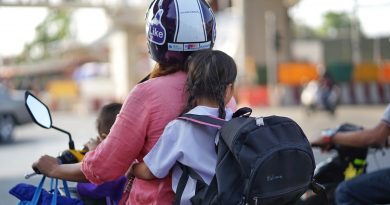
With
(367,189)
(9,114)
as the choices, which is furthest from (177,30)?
(9,114)

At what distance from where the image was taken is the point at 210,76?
2.40 meters

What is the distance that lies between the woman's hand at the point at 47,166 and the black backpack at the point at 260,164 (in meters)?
0.60

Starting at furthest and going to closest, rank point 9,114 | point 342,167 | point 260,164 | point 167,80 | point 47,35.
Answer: point 47,35
point 9,114
point 342,167
point 167,80
point 260,164

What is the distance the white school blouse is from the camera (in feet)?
7.78

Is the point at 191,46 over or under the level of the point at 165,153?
over

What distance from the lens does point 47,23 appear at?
9375 centimetres

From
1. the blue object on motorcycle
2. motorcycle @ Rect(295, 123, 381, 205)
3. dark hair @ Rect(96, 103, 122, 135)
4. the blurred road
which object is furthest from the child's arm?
the blurred road

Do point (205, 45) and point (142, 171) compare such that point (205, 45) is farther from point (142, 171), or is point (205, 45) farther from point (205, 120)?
point (142, 171)

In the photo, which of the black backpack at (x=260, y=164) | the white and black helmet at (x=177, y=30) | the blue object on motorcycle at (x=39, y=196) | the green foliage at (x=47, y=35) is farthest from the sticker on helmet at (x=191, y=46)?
the green foliage at (x=47, y=35)

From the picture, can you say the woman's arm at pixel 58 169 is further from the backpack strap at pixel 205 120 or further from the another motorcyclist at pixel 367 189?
the another motorcyclist at pixel 367 189

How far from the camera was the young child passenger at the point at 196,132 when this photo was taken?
2375 mm

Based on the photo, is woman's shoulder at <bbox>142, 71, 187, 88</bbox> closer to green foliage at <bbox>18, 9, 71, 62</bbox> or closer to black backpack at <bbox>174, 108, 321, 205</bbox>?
black backpack at <bbox>174, 108, 321, 205</bbox>

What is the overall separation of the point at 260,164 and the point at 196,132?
30 centimetres

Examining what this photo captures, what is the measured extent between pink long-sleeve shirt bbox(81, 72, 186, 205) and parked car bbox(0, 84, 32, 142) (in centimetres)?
1453
